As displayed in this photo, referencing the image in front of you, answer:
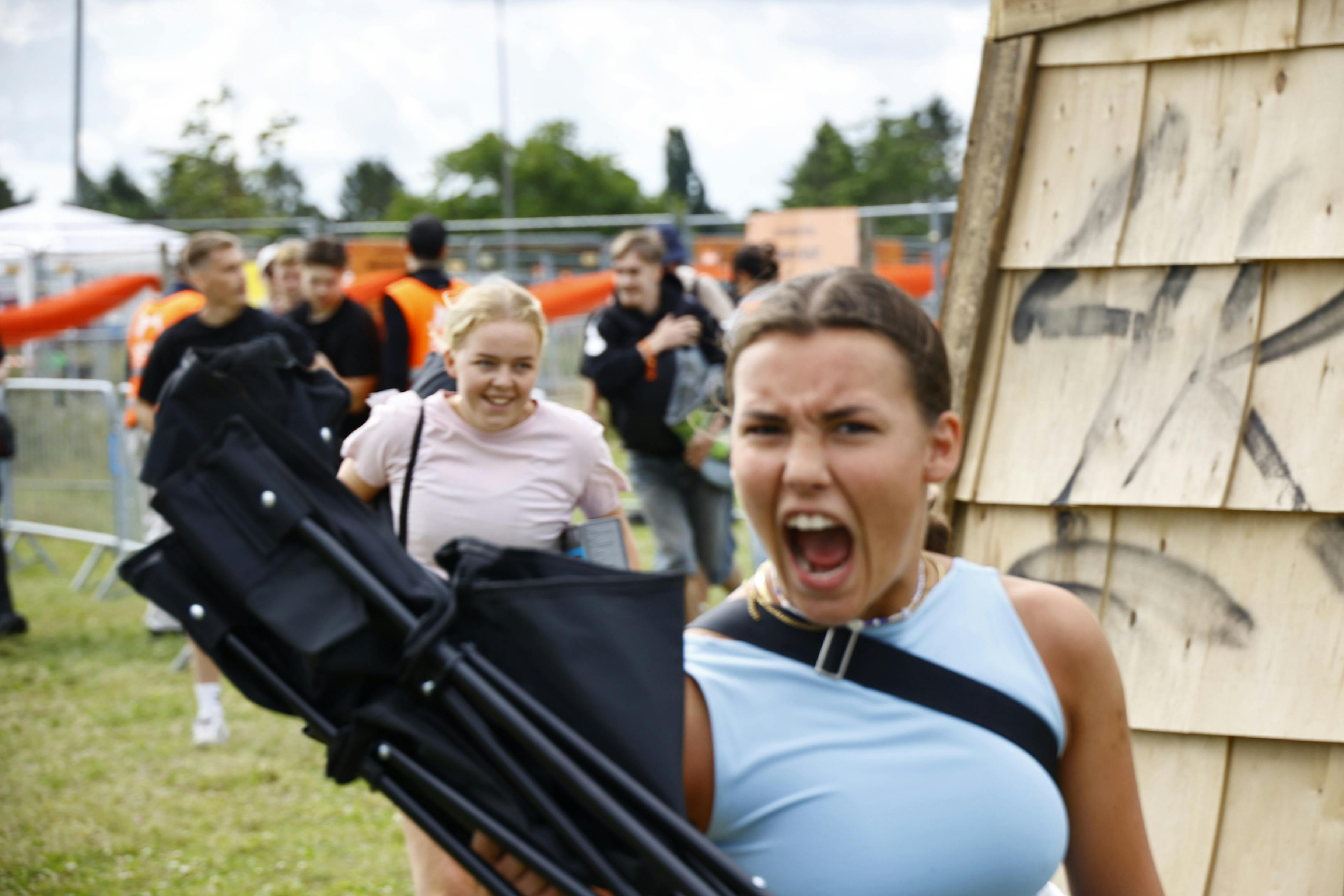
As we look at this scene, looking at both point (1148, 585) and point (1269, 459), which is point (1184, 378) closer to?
point (1269, 459)

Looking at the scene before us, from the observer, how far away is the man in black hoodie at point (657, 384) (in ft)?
20.3

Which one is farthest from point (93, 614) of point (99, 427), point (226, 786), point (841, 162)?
point (841, 162)

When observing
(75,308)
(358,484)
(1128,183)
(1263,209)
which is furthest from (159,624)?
(1263,209)

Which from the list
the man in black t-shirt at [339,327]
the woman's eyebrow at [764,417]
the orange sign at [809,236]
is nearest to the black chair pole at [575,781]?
the woman's eyebrow at [764,417]

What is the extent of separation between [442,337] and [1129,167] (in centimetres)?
204

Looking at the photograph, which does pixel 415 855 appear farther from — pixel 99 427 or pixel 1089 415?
pixel 99 427

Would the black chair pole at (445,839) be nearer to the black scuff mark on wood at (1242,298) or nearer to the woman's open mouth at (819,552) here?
the woman's open mouth at (819,552)

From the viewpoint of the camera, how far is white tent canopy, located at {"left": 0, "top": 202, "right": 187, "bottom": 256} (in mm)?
15617

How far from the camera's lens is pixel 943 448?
1642 mm

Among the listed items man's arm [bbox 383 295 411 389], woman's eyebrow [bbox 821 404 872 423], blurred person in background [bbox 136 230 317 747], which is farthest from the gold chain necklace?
man's arm [bbox 383 295 411 389]

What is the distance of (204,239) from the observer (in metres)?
5.75

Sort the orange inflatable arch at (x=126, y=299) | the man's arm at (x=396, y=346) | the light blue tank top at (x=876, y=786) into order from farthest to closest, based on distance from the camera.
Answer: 1. the orange inflatable arch at (x=126, y=299)
2. the man's arm at (x=396, y=346)
3. the light blue tank top at (x=876, y=786)

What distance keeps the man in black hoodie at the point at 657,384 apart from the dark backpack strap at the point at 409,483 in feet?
8.64

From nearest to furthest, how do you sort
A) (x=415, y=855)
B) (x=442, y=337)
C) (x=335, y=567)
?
(x=335, y=567) → (x=415, y=855) → (x=442, y=337)
